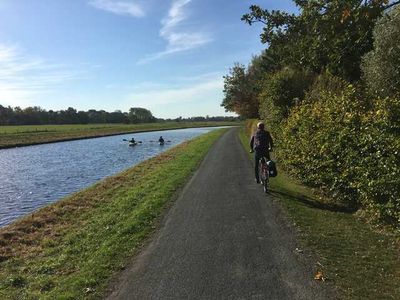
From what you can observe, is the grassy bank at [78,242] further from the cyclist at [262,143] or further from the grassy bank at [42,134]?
the grassy bank at [42,134]

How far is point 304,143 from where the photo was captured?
13695 millimetres

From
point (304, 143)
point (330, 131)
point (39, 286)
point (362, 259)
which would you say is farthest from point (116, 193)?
point (362, 259)

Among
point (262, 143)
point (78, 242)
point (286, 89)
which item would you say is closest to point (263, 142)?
point (262, 143)

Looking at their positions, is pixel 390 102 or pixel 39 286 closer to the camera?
pixel 39 286

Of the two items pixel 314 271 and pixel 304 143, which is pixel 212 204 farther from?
pixel 314 271

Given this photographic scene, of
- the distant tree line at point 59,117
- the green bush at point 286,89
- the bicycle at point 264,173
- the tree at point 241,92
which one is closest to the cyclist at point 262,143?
the bicycle at point 264,173

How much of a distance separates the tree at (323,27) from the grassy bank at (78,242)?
5927 millimetres

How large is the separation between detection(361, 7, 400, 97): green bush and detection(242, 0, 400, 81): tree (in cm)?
315

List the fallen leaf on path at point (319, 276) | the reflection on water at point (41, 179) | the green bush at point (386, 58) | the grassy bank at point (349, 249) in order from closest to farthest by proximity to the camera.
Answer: the grassy bank at point (349, 249)
the fallen leaf on path at point (319, 276)
the green bush at point (386, 58)
the reflection on water at point (41, 179)

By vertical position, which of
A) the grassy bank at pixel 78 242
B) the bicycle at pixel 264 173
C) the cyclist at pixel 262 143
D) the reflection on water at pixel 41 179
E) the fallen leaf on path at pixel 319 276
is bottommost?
the reflection on water at pixel 41 179

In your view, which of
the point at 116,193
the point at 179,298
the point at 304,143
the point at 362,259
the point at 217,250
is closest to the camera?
the point at 179,298

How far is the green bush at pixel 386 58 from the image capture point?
50.0 feet

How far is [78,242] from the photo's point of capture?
962cm

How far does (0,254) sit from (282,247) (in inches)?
234
